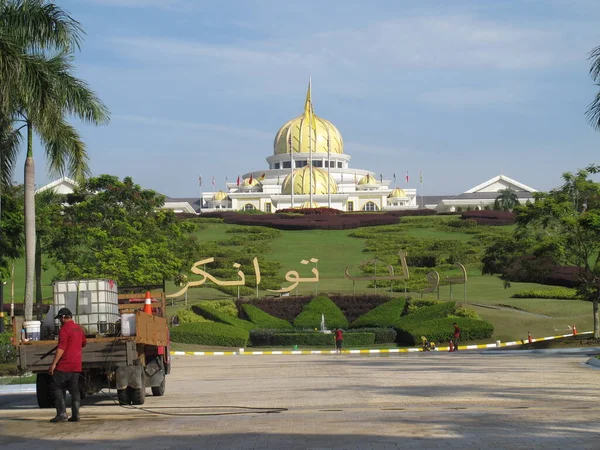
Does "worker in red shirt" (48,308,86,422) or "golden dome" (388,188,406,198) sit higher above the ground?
"golden dome" (388,188,406,198)

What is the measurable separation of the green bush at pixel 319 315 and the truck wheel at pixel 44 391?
25.8 m

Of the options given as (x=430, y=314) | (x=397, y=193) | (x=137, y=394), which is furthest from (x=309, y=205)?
(x=137, y=394)

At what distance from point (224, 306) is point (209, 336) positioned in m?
4.88

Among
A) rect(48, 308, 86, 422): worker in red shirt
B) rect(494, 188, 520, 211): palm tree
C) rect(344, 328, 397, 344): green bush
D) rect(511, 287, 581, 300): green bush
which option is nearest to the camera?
rect(48, 308, 86, 422): worker in red shirt

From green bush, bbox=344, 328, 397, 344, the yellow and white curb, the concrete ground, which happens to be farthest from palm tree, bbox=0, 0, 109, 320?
green bush, bbox=344, 328, 397, 344

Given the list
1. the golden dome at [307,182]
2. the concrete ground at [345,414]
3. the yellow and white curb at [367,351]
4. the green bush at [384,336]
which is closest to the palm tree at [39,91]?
the concrete ground at [345,414]

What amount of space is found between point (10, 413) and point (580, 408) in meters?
8.24

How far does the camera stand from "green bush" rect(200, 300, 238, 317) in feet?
132

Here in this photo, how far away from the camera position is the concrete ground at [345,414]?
9.71 metres

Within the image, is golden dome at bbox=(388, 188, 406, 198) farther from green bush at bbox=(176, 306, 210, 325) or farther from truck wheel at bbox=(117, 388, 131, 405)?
truck wheel at bbox=(117, 388, 131, 405)

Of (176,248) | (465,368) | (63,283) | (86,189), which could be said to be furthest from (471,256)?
(63,283)

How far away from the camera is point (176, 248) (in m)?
42.4

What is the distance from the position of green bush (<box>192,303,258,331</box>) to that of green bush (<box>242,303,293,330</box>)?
0.36m

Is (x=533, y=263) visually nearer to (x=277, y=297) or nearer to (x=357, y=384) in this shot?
(x=277, y=297)
